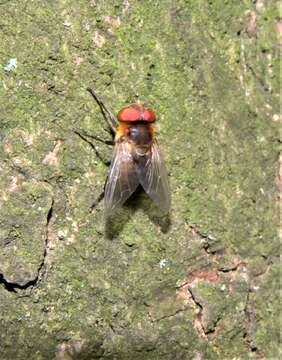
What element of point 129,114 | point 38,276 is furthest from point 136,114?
point 38,276

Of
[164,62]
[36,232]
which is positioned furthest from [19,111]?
[164,62]

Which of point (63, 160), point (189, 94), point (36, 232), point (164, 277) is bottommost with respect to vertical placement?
point (164, 277)

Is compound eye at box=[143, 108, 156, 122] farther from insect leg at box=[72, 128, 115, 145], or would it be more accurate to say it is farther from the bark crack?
the bark crack

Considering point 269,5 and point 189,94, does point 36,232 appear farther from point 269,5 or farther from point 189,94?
point 269,5

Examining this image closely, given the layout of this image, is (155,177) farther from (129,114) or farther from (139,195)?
(129,114)

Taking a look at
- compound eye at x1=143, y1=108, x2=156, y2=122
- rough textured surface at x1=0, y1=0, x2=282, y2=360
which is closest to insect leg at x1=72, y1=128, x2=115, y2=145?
rough textured surface at x1=0, y1=0, x2=282, y2=360

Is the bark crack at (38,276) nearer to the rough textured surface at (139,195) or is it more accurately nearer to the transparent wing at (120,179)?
the rough textured surface at (139,195)

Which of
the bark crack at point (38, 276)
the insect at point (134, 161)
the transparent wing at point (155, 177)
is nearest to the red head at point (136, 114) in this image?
the insect at point (134, 161)
